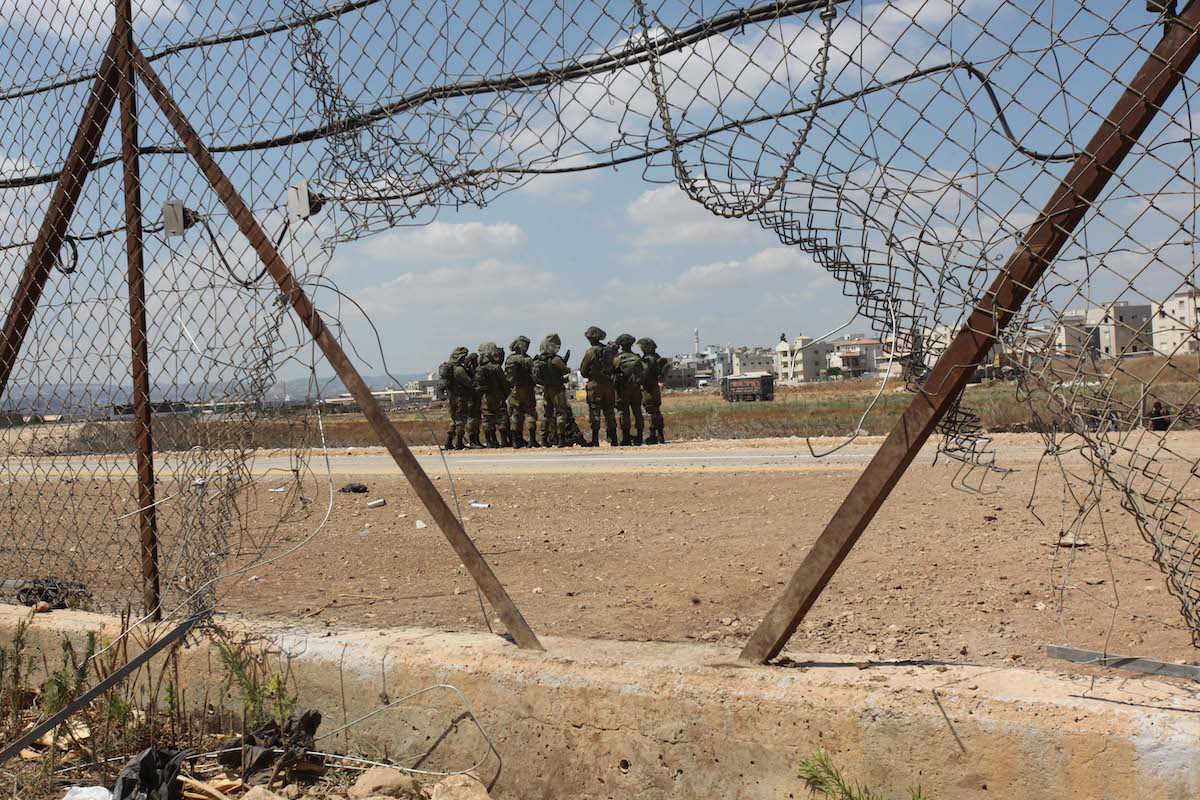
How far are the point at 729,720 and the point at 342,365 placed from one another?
1699 mm

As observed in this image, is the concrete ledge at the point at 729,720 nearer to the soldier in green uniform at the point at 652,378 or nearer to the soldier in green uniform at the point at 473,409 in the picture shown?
the soldier in green uniform at the point at 652,378

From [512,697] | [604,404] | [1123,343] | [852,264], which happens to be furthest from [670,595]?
[604,404]

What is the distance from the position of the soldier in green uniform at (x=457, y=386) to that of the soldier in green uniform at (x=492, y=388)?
0.68ft

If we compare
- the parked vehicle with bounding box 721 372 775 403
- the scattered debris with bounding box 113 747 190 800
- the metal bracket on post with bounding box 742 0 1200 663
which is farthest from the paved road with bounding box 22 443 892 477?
the parked vehicle with bounding box 721 372 775 403

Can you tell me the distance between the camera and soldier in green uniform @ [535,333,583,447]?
1527 cm

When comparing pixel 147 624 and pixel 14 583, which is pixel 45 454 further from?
pixel 147 624

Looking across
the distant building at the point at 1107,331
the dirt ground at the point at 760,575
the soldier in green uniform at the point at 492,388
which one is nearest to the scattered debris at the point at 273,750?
the dirt ground at the point at 760,575

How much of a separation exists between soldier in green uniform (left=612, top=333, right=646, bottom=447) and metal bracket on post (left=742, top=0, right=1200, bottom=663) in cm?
1184

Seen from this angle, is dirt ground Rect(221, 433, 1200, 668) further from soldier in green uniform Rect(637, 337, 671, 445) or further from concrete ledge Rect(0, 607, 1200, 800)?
soldier in green uniform Rect(637, 337, 671, 445)

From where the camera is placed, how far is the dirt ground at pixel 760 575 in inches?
136

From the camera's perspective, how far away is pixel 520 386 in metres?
15.7

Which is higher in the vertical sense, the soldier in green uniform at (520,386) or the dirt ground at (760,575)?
the soldier in green uniform at (520,386)

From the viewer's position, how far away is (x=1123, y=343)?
200cm

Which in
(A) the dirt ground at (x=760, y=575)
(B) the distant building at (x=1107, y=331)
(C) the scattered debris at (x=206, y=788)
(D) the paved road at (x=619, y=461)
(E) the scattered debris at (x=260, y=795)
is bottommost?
(C) the scattered debris at (x=206, y=788)
